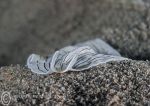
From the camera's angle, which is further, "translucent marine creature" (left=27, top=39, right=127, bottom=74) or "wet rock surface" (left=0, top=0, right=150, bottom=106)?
"translucent marine creature" (left=27, top=39, right=127, bottom=74)

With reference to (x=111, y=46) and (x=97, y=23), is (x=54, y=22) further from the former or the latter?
(x=111, y=46)

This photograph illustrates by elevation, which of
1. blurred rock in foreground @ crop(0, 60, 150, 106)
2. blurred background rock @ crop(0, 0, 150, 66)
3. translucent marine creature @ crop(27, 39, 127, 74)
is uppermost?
blurred background rock @ crop(0, 0, 150, 66)

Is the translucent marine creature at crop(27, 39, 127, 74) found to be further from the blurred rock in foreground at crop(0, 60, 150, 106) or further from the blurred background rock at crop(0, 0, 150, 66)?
the blurred background rock at crop(0, 0, 150, 66)

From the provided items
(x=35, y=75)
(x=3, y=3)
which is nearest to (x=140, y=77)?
(x=35, y=75)

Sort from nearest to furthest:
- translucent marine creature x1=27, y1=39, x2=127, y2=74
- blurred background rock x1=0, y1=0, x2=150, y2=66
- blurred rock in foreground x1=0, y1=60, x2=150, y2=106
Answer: blurred rock in foreground x1=0, y1=60, x2=150, y2=106 → translucent marine creature x1=27, y1=39, x2=127, y2=74 → blurred background rock x1=0, y1=0, x2=150, y2=66

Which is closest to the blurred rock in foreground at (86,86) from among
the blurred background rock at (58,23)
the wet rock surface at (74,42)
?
the wet rock surface at (74,42)

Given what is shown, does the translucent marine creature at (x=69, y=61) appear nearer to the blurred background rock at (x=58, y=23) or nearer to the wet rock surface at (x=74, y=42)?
the wet rock surface at (x=74, y=42)

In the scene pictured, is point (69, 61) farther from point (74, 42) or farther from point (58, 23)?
point (58, 23)

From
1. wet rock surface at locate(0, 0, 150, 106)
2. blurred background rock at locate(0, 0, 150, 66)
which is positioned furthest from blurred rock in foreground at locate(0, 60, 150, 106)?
blurred background rock at locate(0, 0, 150, 66)
